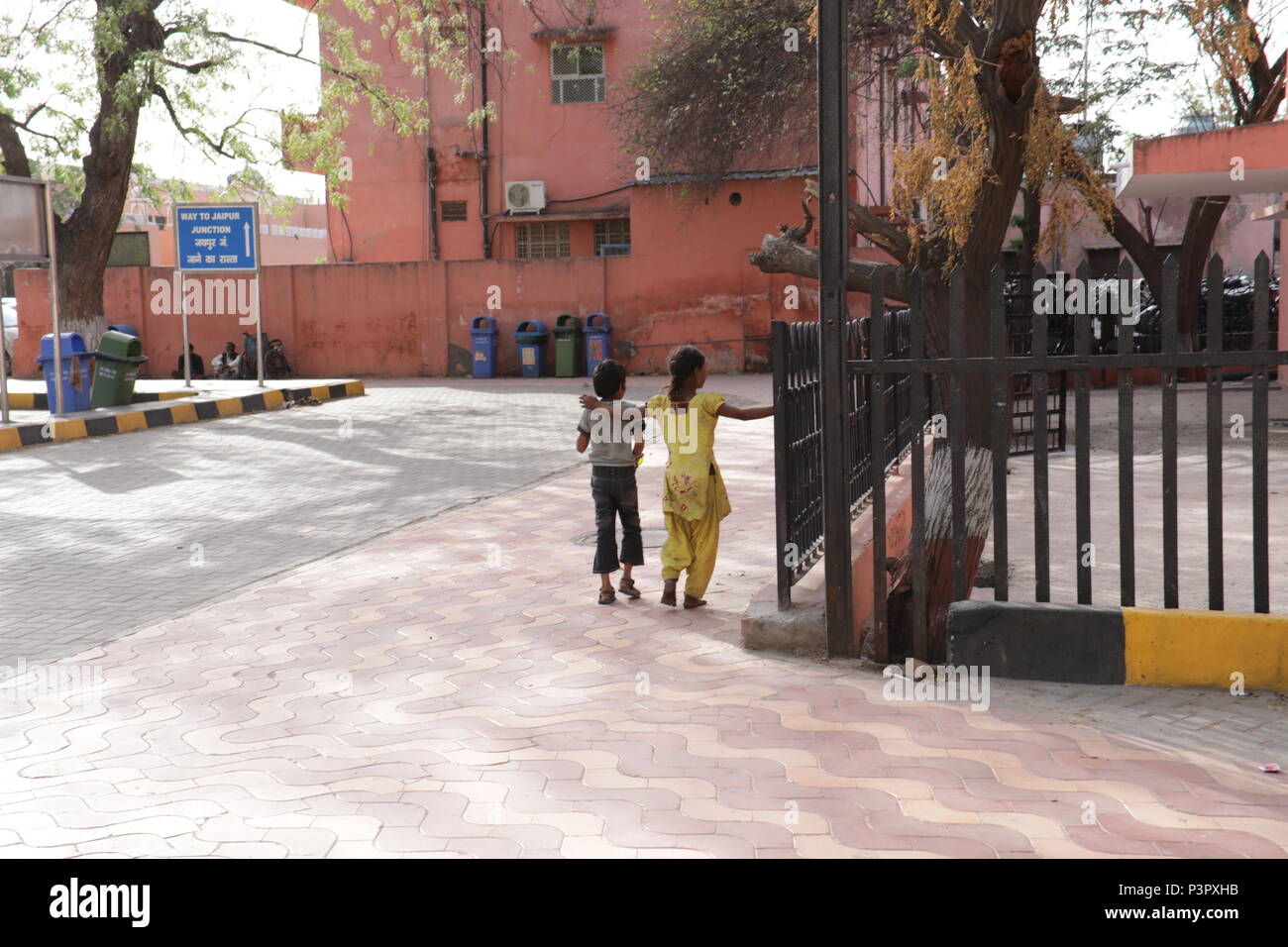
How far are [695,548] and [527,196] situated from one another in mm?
21952

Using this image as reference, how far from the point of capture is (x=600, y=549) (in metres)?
6.18

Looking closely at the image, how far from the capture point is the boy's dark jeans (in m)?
6.18

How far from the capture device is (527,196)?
2686 centimetres

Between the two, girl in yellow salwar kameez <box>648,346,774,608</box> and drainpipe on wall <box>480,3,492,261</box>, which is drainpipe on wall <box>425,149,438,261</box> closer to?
drainpipe on wall <box>480,3,492,261</box>

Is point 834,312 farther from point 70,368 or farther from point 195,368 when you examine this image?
point 195,368

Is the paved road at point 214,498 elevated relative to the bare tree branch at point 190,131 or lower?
lower

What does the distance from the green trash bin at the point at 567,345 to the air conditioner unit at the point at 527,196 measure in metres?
3.81

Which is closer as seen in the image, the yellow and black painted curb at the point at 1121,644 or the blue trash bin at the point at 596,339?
the yellow and black painted curb at the point at 1121,644

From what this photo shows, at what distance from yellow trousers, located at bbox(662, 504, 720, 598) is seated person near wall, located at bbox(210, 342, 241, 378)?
2106 cm

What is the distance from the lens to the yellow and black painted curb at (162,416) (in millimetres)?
13723

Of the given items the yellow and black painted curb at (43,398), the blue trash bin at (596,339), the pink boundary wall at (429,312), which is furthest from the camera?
the pink boundary wall at (429,312)

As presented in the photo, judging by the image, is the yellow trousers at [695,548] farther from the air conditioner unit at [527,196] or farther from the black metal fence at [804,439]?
the air conditioner unit at [527,196]
